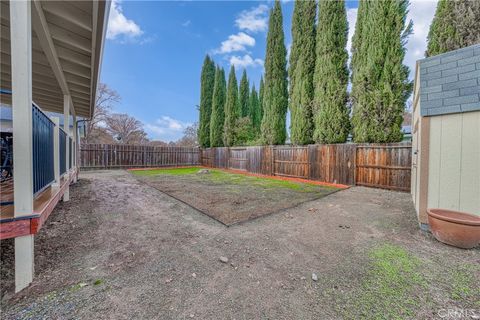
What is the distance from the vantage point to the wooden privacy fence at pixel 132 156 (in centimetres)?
1266

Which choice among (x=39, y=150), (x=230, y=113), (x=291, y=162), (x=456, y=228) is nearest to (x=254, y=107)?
(x=230, y=113)

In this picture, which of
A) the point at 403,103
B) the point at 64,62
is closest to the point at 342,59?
the point at 403,103

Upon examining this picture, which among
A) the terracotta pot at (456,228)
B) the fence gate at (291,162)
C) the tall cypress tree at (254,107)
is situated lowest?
the terracotta pot at (456,228)

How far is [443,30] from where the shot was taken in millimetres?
5828

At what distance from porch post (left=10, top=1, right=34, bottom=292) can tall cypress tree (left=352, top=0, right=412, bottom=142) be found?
8.63 metres

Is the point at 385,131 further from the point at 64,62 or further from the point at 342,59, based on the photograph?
the point at 64,62

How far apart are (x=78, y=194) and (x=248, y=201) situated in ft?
15.6

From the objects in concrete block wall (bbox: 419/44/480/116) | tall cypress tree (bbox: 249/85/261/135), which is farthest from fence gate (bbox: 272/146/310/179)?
tall cypress tree (bbox: 249/85/261/135)

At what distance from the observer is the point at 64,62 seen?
10.8 feet

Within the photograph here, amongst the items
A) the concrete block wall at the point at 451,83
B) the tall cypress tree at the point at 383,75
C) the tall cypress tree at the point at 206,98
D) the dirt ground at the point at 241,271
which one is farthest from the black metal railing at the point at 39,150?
the tall cypress tree at the point at 206,98

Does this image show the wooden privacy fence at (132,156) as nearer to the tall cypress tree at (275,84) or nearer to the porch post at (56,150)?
the tall cypress tree at (275,84)

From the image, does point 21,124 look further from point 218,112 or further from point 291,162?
point 218,112

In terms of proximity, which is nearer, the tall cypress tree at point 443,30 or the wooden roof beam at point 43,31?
the wooden roof beam at point 43,31

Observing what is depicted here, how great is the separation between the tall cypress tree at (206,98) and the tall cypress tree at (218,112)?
1295 millimetres
